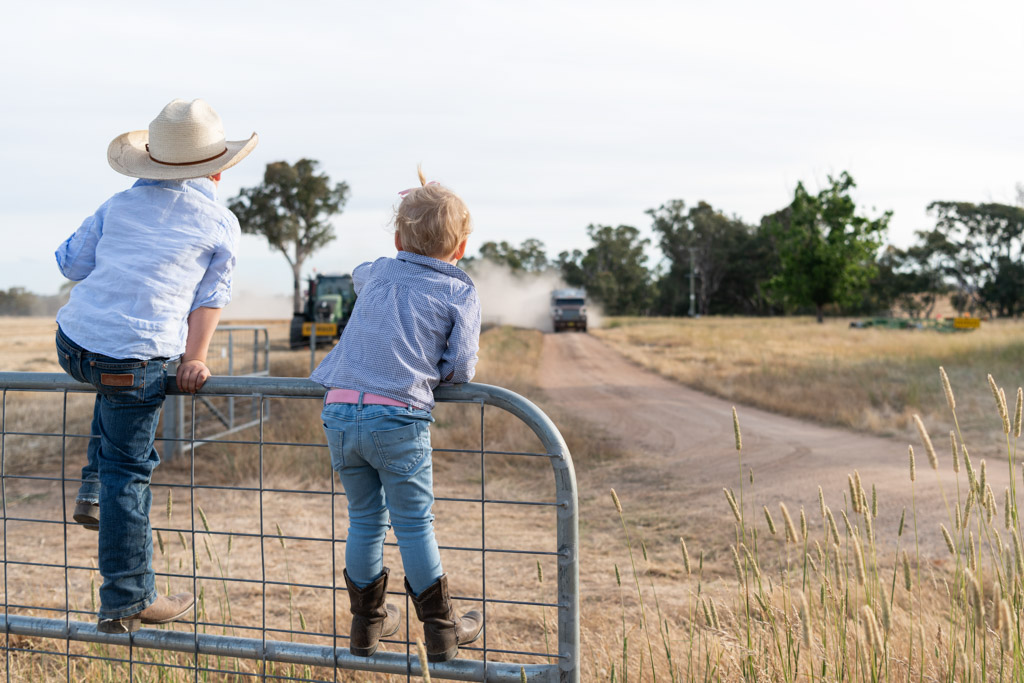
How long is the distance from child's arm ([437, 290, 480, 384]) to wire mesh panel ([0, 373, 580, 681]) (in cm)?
5

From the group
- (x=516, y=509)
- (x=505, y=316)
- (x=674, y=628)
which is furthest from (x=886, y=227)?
(x=674, y=628)

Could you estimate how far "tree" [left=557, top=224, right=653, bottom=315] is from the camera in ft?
281

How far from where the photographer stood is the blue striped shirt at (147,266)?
2693 mm

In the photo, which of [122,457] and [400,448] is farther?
[122,457]

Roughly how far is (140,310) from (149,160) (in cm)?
56

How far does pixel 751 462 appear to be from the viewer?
9852mm

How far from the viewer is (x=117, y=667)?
11.9 feet

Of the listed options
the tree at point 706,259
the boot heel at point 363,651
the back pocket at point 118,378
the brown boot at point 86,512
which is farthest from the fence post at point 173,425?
the tree at point 706,259

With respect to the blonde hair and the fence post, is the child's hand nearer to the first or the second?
the blonde hair

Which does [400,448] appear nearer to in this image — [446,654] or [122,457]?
[446,654]

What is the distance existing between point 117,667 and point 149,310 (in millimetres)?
1820

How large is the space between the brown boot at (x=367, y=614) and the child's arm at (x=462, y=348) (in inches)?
25.4

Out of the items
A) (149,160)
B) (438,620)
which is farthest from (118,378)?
(438,620)

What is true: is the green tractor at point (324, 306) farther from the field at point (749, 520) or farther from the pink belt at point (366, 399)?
the pink belt at point (366, 399)
